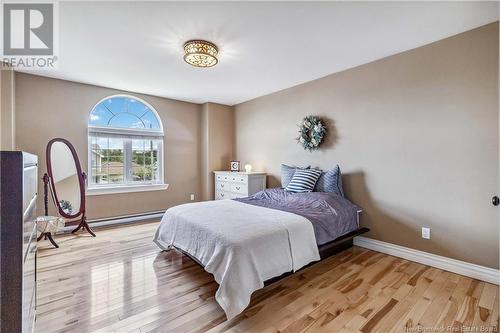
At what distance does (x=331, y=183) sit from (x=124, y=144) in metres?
3.71

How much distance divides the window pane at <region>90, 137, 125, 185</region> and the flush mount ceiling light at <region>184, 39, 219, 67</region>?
2.50m

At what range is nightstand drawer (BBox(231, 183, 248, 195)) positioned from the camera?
429 centimetres

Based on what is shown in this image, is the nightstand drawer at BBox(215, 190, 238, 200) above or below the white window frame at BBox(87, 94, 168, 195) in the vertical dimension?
below

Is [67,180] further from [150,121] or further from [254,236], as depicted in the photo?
[254,236]

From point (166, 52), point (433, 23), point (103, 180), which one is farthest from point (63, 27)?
point (433, 23)

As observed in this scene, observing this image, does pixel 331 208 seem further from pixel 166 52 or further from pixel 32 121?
pixel 32 121

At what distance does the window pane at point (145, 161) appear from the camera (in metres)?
4.48

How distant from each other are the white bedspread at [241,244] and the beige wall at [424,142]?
1.33 metres

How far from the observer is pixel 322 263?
2.60m

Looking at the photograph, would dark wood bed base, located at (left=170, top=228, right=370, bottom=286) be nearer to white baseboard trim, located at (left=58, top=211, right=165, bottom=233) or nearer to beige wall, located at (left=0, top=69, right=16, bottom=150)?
white baseboard trim, located at (left=58, top=211, right=165, bottom=233)

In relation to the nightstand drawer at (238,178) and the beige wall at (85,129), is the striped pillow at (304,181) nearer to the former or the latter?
the nightstand drawer at (238,178)

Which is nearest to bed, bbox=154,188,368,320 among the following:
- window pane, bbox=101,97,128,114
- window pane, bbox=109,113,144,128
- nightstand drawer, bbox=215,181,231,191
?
nightstand drawer, bbox=215,181,231,191

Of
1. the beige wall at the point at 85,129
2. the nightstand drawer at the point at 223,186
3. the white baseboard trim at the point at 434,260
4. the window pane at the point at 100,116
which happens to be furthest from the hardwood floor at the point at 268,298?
the window pane at the point at 100,116

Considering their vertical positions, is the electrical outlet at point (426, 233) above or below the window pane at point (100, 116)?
below
